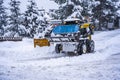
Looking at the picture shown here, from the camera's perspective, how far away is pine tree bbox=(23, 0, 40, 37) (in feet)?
114

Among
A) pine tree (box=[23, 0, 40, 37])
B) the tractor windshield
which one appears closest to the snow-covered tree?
pine tree (box=[23, 0, 40, 37])

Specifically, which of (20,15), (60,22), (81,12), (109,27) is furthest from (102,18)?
(60,22)

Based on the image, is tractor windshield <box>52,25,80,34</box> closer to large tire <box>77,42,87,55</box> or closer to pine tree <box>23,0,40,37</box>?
large tire <box>77,42,87,55</box>

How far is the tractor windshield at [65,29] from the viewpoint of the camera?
16.6 m

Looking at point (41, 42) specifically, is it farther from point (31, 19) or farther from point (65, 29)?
point (31, 19)

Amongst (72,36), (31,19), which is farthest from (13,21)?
(72,36)

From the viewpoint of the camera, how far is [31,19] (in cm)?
3475

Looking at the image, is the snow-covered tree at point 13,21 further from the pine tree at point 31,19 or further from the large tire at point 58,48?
the large tire at point 58,48

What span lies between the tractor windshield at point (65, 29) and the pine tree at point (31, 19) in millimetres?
17426

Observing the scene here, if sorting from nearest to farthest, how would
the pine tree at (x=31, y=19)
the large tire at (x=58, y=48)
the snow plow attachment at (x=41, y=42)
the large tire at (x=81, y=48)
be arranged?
the large tire at (x=81, y=48)
the large tire at (x=58, y=48)
the snow plow attachment at (x=41, y=42)
the pine tree at (x=31, y=19)

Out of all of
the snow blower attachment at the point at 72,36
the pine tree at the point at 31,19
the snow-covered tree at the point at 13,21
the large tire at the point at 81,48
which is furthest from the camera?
the pine tree at the point at 31,19

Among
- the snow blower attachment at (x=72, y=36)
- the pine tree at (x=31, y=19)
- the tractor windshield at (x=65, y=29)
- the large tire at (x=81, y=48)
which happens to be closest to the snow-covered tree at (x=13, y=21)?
the pine tree at (x=31, y=19)

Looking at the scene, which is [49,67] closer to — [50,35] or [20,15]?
[50,35]

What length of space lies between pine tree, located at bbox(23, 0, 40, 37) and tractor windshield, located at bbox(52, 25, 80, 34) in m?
17.4
